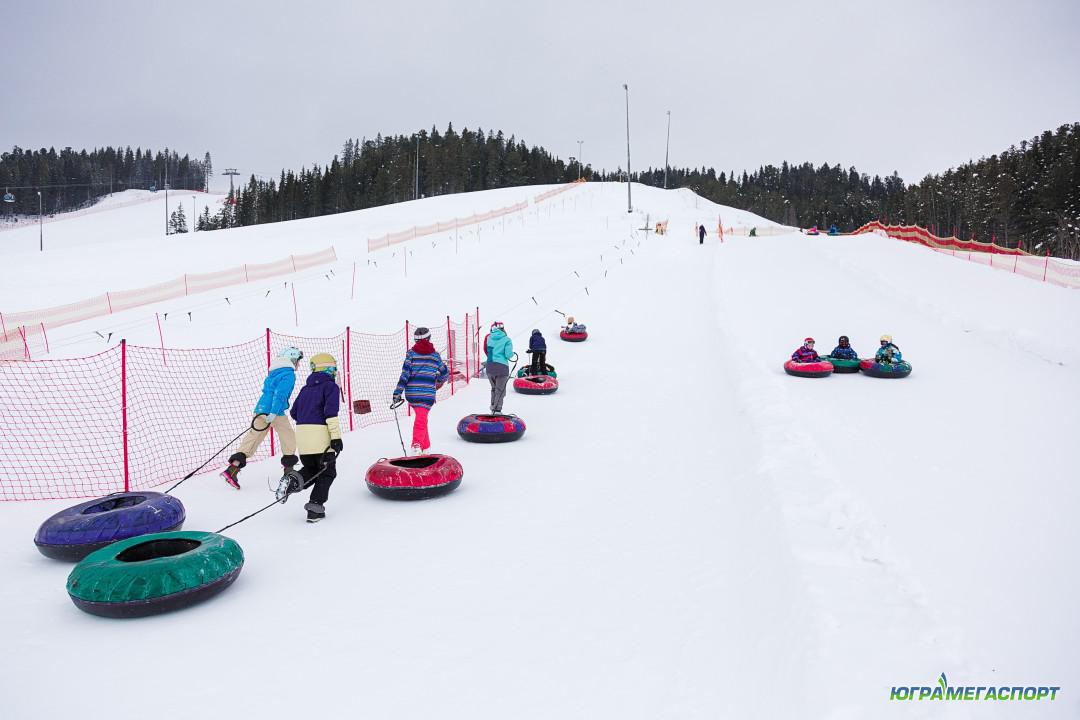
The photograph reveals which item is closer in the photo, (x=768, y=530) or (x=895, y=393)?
(x=768, y=530)

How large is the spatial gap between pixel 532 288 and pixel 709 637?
931 inches

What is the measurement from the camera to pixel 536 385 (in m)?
13.1

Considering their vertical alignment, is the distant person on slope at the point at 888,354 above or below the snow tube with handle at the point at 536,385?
above

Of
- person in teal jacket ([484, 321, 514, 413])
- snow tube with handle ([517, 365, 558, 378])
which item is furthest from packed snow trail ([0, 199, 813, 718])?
snow tube with handle ([517, 365, 558, 378])

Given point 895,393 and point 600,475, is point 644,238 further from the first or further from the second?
point 600,475

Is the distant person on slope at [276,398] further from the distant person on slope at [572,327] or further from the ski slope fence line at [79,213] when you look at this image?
the ski slope fence line at [79,213]

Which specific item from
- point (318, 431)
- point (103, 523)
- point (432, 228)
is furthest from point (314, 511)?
point (432, 228)

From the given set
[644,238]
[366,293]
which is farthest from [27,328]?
[644,238]

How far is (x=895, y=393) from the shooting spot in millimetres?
12539

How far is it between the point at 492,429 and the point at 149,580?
18.4ft

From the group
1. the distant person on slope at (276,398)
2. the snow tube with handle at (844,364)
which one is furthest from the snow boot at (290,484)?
the snow tube with handle at (844,364)

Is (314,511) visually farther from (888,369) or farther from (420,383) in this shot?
(888,369)

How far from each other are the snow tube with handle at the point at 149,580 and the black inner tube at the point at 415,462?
Answer: 2.74 metres

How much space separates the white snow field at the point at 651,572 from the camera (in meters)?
3.65
